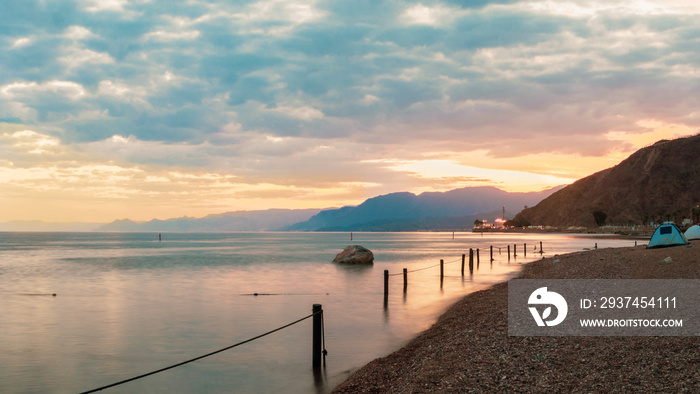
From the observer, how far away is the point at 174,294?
3011 centimetres

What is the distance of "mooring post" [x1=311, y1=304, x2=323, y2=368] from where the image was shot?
1209 centimetres

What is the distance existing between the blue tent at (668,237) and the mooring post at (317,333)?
35397 millimetres

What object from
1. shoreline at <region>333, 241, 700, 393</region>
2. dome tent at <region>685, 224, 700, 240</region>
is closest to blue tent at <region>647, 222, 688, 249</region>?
dome tent at <region>685, 224, 700, 240</region>

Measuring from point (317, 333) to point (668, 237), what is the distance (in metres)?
36.3

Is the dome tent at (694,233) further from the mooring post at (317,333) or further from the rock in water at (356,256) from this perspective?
the mooring post at (317,333)

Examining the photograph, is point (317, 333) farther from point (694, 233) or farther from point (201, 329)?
point (694, 233)

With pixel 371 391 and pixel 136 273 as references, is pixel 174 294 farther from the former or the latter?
pixel 371 391

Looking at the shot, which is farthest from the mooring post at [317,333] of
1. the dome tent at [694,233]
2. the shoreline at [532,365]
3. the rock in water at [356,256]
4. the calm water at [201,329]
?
the dome tent at [694,233]

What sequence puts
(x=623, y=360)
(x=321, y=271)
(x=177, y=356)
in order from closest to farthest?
(x=623, y=360) → (x=177, y=356) → (x=321, y=271)

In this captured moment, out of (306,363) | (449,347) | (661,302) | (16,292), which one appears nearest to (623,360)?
(449,347)

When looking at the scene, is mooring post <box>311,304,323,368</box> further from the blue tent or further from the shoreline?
the blue tent

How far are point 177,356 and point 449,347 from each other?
8.68 meters

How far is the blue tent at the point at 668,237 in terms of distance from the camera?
3750 centimetres

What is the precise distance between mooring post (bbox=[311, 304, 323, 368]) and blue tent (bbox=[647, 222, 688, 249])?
116 ft
